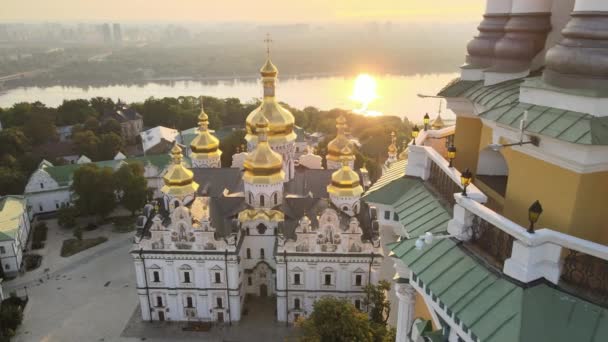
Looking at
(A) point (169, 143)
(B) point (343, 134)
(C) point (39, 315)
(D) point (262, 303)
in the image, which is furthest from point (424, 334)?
(A) point (169, 143)

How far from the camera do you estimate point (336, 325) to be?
627 inches

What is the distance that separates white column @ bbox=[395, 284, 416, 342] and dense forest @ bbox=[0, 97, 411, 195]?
103 feet

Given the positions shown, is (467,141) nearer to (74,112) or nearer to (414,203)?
(414,203)

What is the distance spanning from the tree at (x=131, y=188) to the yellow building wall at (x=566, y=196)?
31354 millimetres

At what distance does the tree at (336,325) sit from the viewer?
15.8 meters

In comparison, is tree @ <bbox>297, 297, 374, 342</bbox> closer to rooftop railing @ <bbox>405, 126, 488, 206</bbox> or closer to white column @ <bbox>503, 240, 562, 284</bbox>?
rooftop railing @ <bbox>405, 126, 488, 206</bbox>

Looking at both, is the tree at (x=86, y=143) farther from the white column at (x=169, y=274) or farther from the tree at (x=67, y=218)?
the white column at (x=169, y=274)

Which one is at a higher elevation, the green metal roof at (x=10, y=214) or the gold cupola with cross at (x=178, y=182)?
the gold cupola with cross at (x=178, y=182)

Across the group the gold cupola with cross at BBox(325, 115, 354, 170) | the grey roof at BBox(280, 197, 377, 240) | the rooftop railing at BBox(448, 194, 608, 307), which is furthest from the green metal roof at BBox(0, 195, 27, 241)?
the rooftop railing at BBox(448, 194, 608, 307)

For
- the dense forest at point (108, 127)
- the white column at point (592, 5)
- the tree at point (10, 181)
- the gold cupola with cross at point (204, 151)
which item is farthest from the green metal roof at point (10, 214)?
the white column at point (592, 5)

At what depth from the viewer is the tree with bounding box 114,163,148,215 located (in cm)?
3344

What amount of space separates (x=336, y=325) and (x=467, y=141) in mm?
9108

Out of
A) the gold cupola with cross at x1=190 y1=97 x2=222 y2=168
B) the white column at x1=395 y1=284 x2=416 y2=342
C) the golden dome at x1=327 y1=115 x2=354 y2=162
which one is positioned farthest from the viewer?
the gold cupola with cross at x1=190 y1=97 x2=222 y2=168

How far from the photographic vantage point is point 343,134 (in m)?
27.6
